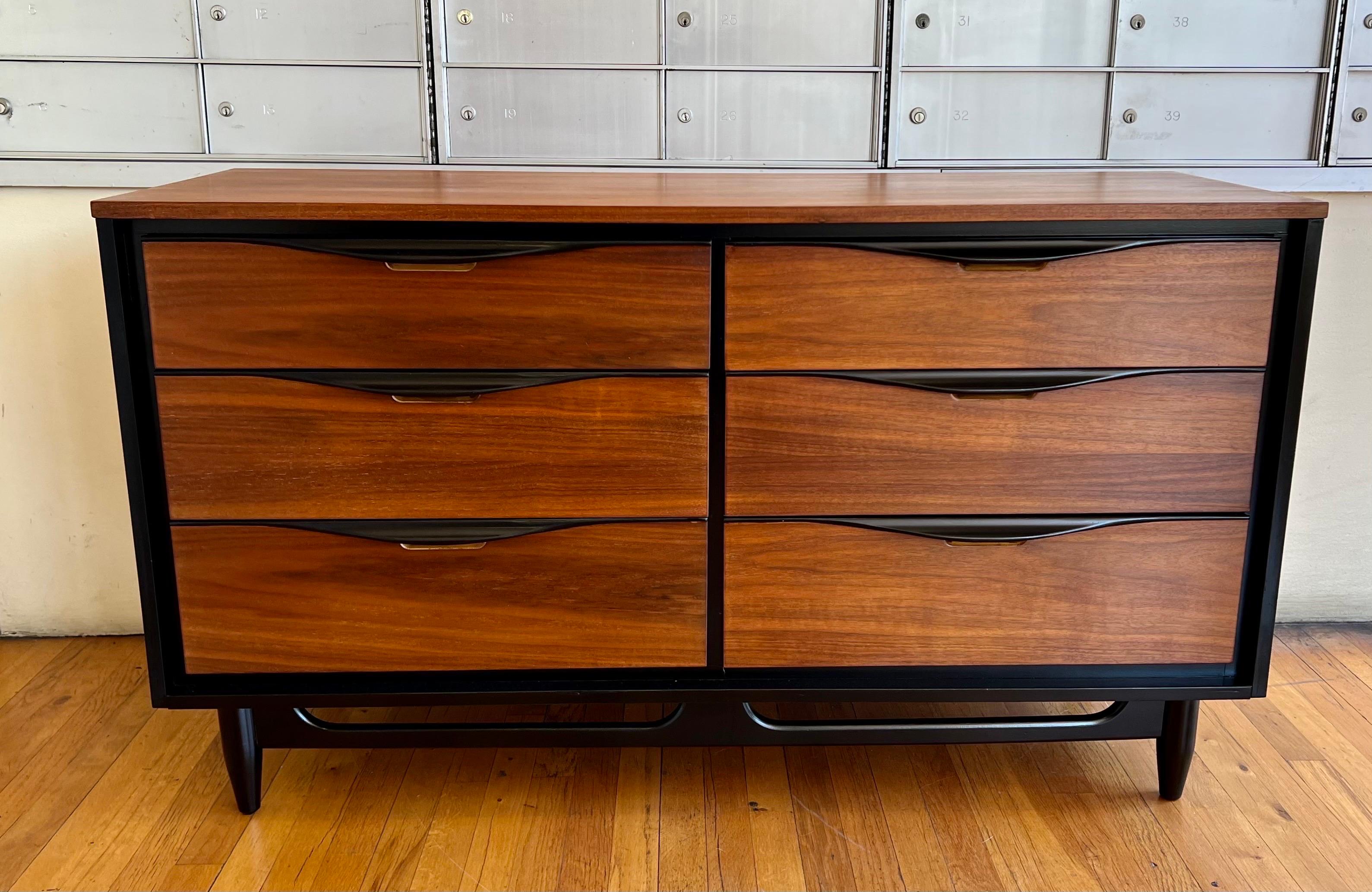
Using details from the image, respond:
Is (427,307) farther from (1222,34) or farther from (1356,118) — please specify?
(1356,118)

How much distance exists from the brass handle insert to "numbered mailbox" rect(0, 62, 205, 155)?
674 millimetres

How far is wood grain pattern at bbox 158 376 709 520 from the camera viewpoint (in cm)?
125

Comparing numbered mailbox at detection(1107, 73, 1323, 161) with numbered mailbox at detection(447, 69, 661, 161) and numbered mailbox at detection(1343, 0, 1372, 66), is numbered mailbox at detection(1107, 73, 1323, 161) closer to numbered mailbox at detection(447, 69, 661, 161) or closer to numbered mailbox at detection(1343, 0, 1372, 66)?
numbered mailbox at detection(1343, 0, 1372, 66)

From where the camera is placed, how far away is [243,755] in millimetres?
1409

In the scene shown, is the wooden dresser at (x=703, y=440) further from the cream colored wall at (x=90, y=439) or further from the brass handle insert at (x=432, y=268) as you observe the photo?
the cream colored wall at (x=90, y=439)

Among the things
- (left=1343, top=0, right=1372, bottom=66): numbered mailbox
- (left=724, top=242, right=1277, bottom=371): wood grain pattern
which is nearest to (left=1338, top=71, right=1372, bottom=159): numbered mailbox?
(left=1343, top=0, right=1372, bottom=66): numbered mailbox

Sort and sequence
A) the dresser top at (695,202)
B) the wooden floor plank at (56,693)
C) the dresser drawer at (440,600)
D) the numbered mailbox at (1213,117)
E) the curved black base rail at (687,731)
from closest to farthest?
the dresser top at (695,202) → the dresser drawer at (440,600) → the curved black base rail at (687,731) → the wooden floor plank at (56,693) → the numbered mailbox at (1213,117)

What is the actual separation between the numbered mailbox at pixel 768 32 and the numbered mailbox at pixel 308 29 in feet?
1.35

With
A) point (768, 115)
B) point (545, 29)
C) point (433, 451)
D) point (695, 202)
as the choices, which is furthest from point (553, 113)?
point (433, 451)

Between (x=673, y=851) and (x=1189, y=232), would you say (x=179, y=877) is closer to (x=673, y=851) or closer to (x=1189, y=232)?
(x=673, y=851)

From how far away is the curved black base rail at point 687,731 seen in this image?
1403 mm

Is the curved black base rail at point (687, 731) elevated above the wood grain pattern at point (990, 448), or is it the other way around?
the wood grain pattern at point (990, 448)

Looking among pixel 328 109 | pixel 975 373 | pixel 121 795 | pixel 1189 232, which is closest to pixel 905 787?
pixel 975 373

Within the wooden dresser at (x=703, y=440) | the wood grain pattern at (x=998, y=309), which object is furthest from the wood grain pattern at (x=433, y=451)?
the wood grain pattern at (x=998, y=309)
